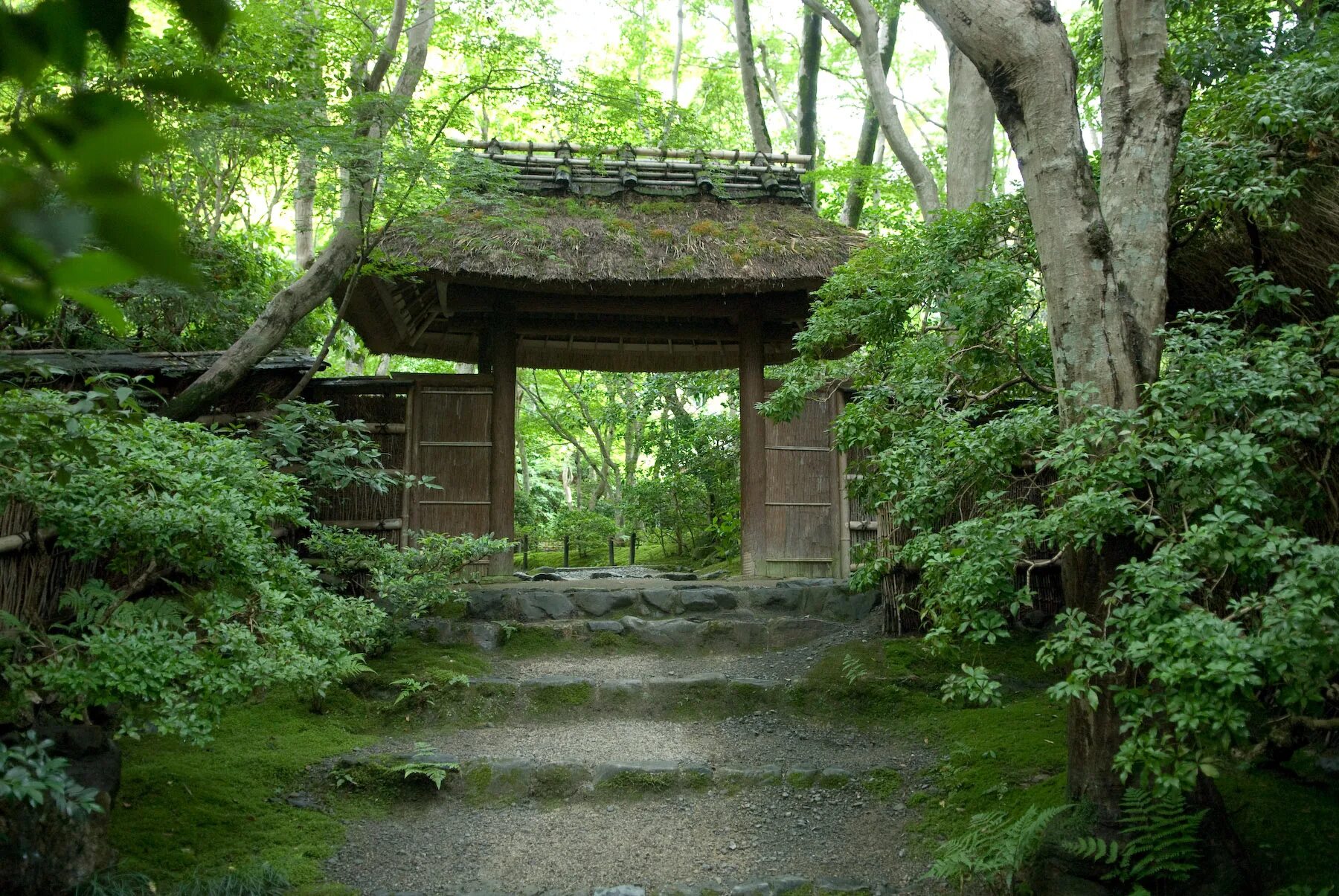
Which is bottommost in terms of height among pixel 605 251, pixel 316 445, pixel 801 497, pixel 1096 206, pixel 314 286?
pixel 801 497

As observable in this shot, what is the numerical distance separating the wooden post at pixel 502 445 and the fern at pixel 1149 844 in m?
5.70

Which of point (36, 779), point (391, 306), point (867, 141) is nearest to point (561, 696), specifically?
point (36, 779)

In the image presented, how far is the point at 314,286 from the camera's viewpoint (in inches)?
270

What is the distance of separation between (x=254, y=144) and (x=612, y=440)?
10.8m

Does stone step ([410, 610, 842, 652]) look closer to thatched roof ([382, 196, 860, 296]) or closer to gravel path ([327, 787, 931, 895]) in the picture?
gravel path ([327, 787, 931, 895])

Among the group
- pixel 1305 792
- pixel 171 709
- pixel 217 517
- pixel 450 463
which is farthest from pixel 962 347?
pixel 450 463

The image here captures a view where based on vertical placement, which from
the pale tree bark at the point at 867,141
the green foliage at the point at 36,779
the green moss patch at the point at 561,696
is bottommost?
the green moss patch at the point at 561,696

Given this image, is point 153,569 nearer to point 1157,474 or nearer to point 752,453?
point 1157,474

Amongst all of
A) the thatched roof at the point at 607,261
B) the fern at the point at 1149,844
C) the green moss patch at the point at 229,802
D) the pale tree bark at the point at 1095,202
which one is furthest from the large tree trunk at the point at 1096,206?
the thatched roof at the point at 607,261

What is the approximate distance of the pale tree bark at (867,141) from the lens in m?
11.9

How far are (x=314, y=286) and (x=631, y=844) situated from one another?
14.5ft

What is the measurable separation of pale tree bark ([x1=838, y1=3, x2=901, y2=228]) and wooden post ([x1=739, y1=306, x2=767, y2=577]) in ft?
10.7

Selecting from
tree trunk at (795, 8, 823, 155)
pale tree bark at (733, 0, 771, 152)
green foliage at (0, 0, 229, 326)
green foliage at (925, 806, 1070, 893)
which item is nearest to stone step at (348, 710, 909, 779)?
green foliage at (925, 806, 1070, 893)

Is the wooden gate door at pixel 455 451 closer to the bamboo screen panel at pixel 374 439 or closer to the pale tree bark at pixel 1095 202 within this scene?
the bamboo screen panel at pixel 374 439
